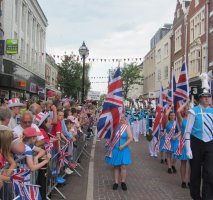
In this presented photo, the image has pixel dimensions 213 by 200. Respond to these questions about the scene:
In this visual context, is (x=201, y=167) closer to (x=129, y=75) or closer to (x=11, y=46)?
(x=11, y=46)

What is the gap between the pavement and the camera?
7809 mm

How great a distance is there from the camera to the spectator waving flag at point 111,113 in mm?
8758

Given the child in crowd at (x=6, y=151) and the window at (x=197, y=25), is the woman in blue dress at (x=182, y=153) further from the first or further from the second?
the window at (x=197, y=25)

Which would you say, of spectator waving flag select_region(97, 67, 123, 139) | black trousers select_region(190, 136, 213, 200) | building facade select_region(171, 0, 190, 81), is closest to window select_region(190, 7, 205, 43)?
building facade select_region(171, 0, 190, 81)

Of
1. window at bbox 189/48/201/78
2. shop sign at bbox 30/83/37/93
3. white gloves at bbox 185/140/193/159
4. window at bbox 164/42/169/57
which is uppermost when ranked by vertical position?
window at bbox 164/42/169/57

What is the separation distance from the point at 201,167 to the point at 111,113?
95.0 inches

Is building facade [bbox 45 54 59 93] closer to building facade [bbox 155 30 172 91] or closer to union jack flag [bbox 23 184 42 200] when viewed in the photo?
building facade [bbox 155 30 172 91]

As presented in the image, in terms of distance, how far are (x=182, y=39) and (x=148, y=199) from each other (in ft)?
115

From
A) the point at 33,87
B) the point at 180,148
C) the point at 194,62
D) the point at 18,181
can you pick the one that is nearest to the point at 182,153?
the point at 180,148

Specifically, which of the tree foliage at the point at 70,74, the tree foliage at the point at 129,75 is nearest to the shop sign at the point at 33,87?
the tree foliage at the point at 70,74

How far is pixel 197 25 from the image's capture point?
3569cm

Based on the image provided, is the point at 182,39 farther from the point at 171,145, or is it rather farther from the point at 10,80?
the point at 171,145

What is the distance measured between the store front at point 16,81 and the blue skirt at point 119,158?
20.3 meters

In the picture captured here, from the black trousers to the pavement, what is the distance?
2.32ft
